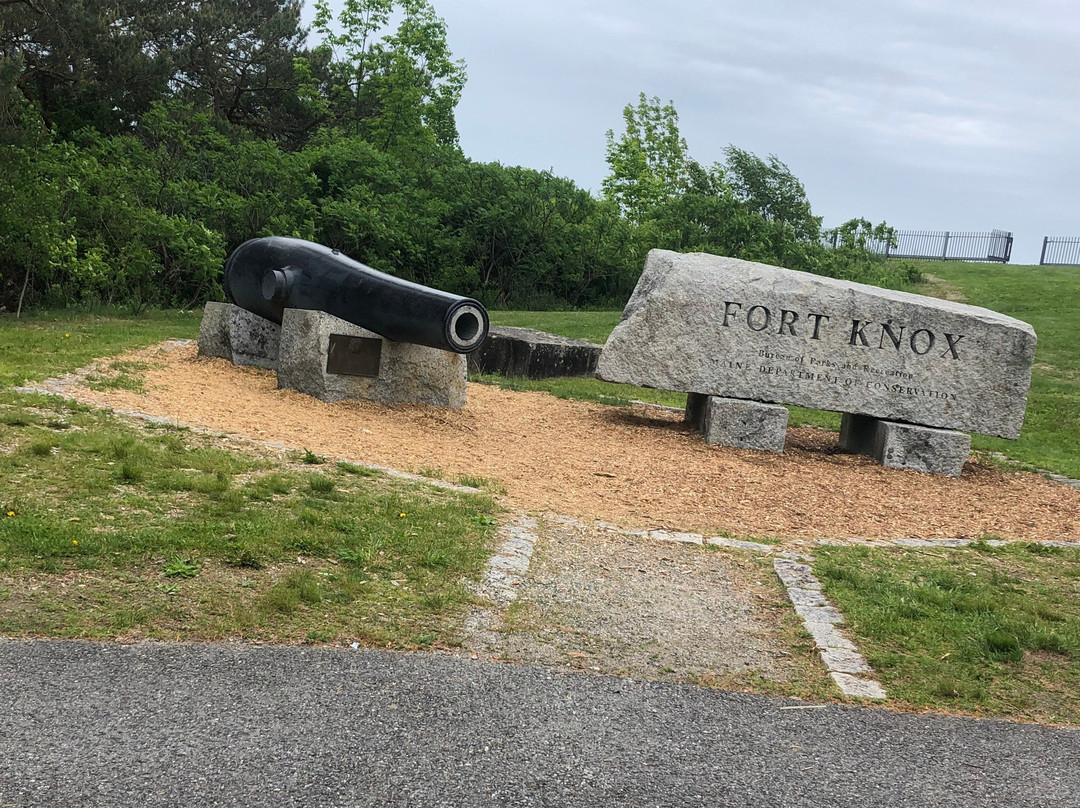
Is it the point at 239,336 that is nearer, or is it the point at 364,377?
the point at 364,377

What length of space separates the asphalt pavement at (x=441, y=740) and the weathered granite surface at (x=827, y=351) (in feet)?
20.5

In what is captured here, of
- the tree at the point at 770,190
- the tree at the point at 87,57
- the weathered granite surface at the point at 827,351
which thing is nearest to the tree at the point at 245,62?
the tree at the point at 87,57

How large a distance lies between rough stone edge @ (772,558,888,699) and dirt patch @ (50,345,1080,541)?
1.02 meters

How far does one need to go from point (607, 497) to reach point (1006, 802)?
4469 mm

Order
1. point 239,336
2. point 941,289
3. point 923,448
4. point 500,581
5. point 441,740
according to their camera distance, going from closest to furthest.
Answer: point 441,740
point 500,581
point 923,448
point 239,336
point 941,289

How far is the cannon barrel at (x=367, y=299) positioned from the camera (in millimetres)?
9258

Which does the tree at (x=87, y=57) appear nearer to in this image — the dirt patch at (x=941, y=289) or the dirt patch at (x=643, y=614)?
the dirt patch at (x=643, y=614)

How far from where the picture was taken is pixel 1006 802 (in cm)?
335

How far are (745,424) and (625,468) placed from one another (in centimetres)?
194

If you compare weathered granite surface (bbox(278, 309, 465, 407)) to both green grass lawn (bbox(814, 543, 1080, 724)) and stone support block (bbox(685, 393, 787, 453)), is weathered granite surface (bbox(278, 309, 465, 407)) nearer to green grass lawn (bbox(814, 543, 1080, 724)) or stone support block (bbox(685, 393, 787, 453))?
stone support block (bbox(685, 393, 787, 453))

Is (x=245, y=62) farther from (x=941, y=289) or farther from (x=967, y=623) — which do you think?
(x=967, y=623)

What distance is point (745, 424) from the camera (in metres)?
10.2

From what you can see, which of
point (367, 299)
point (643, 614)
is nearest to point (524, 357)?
point (367, 299)

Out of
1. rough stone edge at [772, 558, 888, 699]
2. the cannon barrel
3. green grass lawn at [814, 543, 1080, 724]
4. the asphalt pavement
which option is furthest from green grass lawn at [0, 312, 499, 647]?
the cannon barrel
